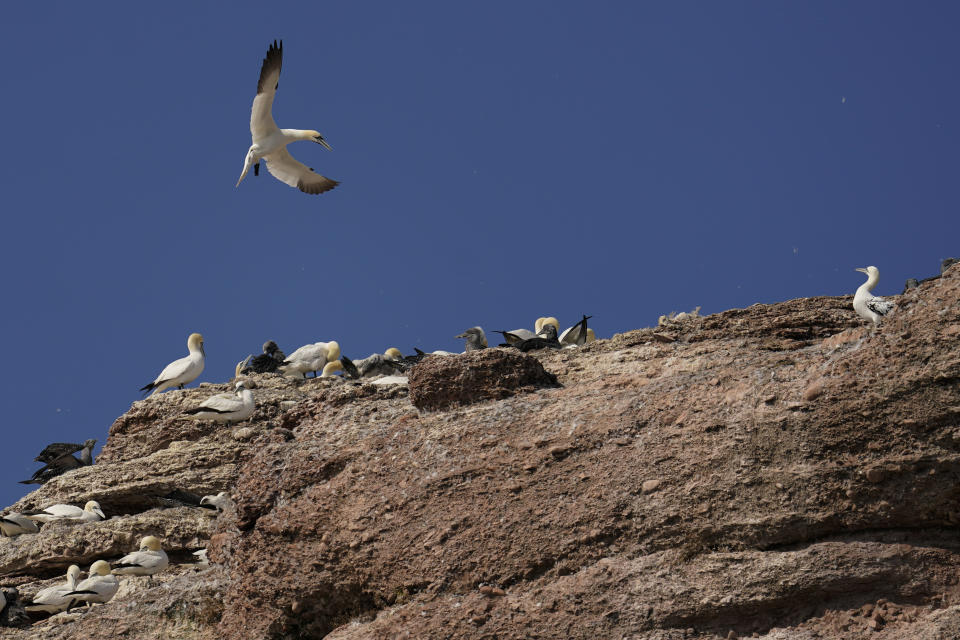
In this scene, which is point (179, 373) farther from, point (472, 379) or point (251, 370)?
point (472, 379)

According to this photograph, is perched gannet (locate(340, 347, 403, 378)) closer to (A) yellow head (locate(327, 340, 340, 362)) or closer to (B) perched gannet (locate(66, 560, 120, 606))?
(A) yellow head (locate(327, 340, 340, 362))

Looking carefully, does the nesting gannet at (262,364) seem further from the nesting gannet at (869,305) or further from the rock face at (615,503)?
the nesting gannet at (869,305)

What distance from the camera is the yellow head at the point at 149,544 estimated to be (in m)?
12.3

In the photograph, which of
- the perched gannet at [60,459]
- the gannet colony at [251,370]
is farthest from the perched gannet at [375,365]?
the perched gannet at [60,459]

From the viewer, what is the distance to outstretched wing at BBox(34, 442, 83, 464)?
18.8 meters

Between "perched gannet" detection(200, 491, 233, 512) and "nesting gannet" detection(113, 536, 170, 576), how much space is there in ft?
2.48

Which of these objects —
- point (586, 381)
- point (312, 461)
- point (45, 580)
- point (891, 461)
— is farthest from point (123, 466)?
point (891, 461)

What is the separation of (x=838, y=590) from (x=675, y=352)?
3336 mm

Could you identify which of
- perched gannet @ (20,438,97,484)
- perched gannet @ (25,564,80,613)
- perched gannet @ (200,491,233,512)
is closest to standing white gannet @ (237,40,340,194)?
perched gannet @ (20,438,97,484)

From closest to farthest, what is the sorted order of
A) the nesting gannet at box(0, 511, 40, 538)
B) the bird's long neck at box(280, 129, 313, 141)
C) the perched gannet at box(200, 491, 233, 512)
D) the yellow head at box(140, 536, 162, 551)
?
1. the yellow head at box(140, 536, 162, 551)
2. the perched gannet at box(200, 491, 233, 512)
3. the nesting gannet at box(0, 511, 40, 538)
4. the bird's long neck at box(280, 129, 313, 141)

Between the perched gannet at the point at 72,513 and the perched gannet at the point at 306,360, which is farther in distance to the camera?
the perched gannet at the point at 306,360

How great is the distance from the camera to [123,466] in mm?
13859

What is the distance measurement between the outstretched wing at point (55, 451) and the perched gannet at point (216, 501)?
6706 millimetres

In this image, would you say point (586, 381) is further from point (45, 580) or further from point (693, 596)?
point (45, 580)
